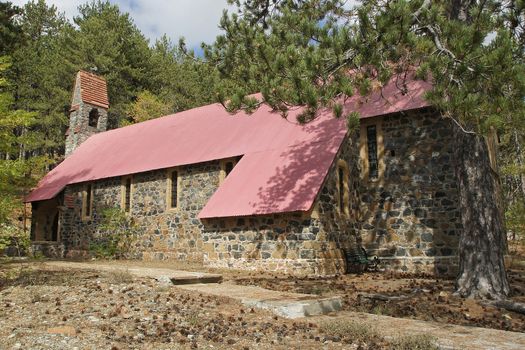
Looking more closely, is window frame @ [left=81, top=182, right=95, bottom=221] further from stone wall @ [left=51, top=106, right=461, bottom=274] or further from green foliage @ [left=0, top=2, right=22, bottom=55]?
stone wall @ [left=51, top=106, right=461, bottom=274]

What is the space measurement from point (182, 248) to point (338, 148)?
24.0 feet

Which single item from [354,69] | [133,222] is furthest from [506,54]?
[133,222]

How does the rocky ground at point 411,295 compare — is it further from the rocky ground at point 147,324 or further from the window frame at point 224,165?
the window frame at point 224,165

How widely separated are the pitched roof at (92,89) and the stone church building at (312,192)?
10.8 meters

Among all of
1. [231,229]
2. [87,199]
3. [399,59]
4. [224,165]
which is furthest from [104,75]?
[399,59]

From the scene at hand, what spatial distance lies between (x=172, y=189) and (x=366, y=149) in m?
7.90

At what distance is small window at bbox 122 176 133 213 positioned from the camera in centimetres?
1920

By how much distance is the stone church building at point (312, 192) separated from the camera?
40.4ft

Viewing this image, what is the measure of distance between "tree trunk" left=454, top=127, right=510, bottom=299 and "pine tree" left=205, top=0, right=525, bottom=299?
0.06ft

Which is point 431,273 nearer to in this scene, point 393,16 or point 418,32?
point 418,32

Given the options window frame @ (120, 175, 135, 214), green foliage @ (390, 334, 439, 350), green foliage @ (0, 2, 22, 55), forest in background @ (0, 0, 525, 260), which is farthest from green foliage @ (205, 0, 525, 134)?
forest in background @ (0, 0, 525, 260)

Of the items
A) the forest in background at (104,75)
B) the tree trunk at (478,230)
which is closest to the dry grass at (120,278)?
the tree trunk at (478,230)

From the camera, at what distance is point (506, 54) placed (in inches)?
234

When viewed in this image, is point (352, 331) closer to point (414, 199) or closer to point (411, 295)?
point (411, 295)
